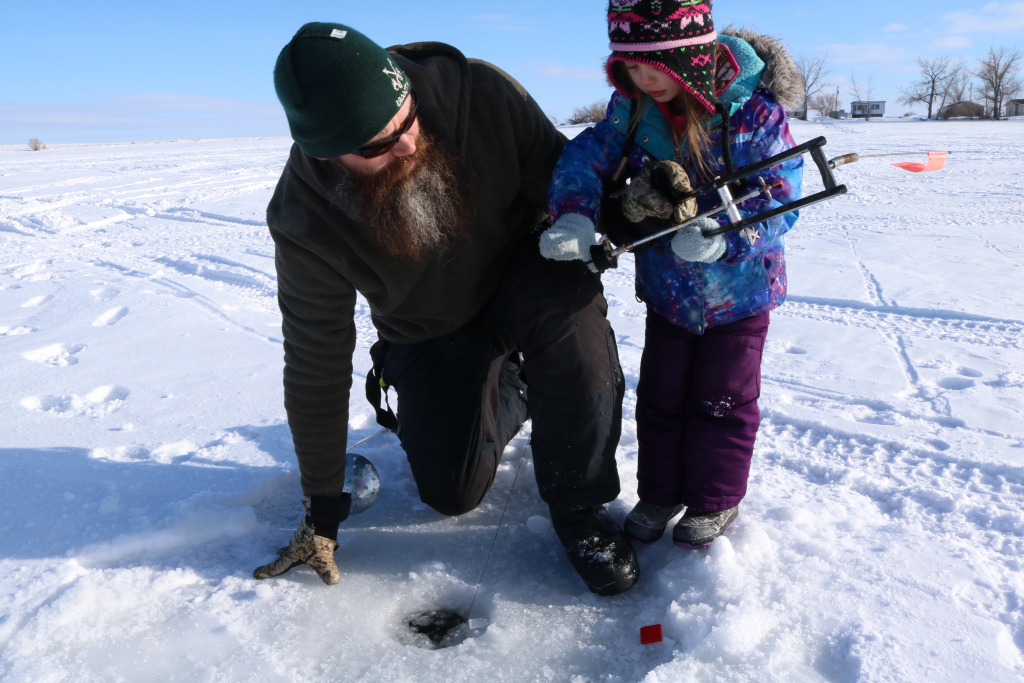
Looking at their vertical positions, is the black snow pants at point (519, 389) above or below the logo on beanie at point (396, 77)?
below

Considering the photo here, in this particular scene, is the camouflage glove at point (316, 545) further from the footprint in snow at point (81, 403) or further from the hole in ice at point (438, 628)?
the footprint in snow at point (81, 403)

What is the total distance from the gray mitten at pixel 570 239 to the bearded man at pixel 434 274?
0.14 metres

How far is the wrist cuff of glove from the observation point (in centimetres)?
183

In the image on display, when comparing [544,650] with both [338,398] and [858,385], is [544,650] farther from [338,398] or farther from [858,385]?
[858,385]

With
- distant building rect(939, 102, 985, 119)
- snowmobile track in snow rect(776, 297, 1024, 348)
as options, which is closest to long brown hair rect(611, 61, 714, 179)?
snowmobile track in snow rect(776, 297, 1024, 348)

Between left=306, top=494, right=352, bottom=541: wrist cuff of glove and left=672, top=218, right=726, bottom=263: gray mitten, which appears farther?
left=306, top=494, right=352, bottom=541: wrist cuff of glove

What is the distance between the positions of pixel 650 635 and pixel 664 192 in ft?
3.33

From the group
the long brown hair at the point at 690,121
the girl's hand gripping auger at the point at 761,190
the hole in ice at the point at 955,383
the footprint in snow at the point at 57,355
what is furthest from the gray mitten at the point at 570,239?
the footprint in snow at the point at 57,355

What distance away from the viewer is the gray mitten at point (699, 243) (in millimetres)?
1580

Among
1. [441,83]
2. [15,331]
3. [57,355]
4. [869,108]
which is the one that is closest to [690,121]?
[441,83]

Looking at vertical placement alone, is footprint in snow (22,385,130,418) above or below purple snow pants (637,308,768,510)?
below

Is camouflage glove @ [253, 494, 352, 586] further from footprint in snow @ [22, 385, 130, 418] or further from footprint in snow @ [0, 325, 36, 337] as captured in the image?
footprint in snow @ [0, 325, 36, 337]

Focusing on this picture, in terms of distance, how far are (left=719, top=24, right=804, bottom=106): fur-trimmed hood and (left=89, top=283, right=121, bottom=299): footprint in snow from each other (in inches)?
164

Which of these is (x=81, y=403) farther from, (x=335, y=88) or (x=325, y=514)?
(x=335, y=88)
